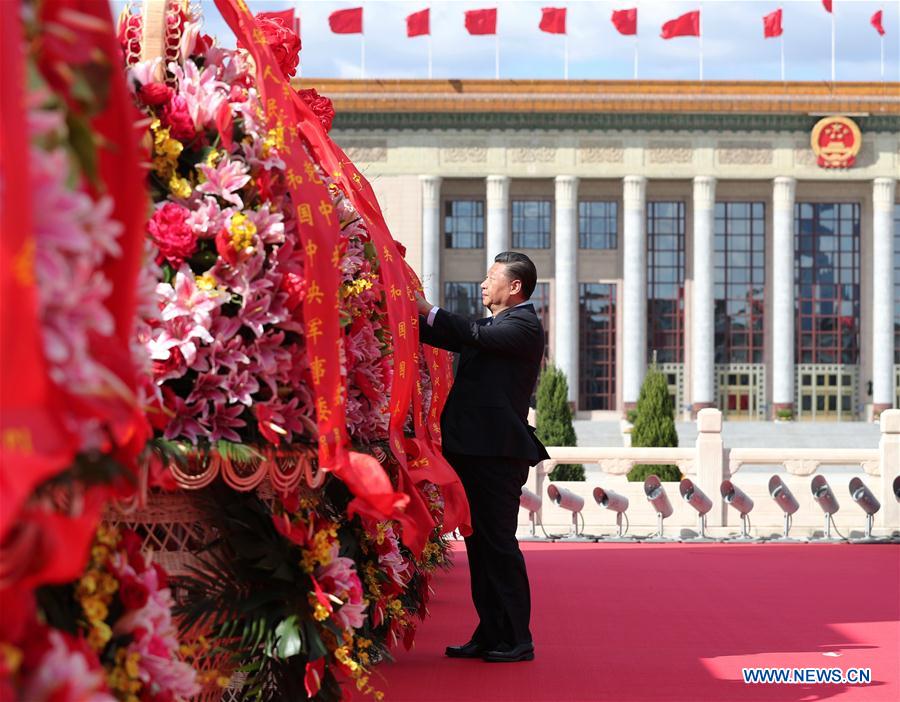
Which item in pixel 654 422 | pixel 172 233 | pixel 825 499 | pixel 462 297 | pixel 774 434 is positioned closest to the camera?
pixel 172 233

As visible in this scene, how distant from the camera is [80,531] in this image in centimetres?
157

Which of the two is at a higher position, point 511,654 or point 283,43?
point 283,43

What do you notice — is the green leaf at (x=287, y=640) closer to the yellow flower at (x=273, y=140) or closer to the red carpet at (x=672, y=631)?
the red carpet at (x=672, y=631)

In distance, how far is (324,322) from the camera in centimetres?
317

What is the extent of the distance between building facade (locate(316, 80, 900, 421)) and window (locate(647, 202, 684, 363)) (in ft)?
0.20

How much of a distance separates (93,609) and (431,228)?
35823mm

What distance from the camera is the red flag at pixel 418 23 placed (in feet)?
110

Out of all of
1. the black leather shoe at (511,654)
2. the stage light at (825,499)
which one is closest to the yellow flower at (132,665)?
the black leather shoe at (511,654)

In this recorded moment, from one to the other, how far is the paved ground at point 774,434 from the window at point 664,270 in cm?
373

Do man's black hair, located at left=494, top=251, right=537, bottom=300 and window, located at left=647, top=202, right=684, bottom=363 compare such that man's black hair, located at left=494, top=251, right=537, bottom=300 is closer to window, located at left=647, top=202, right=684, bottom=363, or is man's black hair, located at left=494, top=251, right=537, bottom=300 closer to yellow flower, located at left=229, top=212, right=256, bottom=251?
yellow flower, located at left=229, top=212, right=256, bottom=251

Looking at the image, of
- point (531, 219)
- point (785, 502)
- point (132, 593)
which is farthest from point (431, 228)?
point (132, 593)

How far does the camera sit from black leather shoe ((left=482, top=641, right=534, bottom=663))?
484 cm

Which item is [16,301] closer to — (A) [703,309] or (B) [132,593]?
(B) [132,593]

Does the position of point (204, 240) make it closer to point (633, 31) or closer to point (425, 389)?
point (425, 389)
